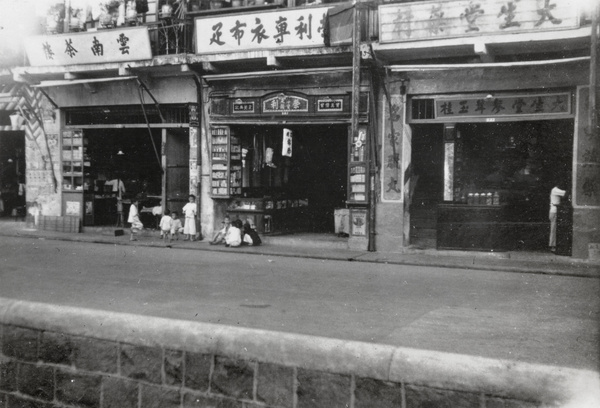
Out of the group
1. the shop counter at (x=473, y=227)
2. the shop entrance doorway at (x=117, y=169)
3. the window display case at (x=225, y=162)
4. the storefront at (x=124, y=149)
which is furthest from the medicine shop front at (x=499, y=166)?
the shop entrance doorway at (x=117, y=169)

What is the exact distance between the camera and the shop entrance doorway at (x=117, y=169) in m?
17.0

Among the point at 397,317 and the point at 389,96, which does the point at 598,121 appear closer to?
the point at 389,96

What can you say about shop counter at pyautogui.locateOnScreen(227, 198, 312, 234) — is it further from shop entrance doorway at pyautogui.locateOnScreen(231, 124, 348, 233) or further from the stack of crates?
the stack of crates

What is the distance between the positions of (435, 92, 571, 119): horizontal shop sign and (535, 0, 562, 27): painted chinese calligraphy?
1.62 meters

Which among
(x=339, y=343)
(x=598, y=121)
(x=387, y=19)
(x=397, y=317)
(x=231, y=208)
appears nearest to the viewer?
(x=339, y=343)

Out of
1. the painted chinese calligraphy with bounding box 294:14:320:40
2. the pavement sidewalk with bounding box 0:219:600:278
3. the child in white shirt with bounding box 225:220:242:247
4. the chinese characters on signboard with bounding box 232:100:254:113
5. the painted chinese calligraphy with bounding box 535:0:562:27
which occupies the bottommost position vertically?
the pavement sidewalk with bounding box 0:219:600:278

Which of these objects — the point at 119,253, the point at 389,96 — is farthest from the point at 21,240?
the point at 389,96

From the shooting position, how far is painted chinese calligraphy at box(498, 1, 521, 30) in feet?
36.3

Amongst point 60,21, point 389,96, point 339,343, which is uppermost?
point 60,21

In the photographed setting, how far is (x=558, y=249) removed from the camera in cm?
1204

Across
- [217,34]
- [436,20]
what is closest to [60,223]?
[217,34]

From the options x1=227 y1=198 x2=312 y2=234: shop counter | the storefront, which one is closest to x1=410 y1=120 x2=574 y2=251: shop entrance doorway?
x1=227 y1=198 x2=312 y2=234: shop counter

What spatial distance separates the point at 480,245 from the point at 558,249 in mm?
1501

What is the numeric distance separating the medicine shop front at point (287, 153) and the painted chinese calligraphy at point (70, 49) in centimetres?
375
